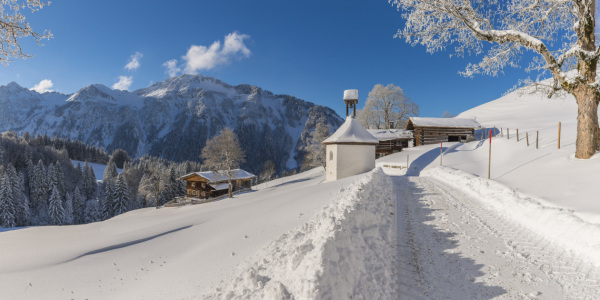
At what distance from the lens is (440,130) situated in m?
40.8

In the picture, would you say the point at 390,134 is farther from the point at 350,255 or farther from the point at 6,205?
the point at 6,205

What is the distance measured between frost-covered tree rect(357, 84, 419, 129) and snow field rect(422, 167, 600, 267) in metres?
40.4

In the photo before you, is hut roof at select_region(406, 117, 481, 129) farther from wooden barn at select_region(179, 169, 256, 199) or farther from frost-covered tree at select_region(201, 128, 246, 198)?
wooden barn at select_region(179, 169, 256, 199)

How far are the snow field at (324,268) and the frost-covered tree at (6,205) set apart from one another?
219 feet

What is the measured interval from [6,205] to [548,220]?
72.0m

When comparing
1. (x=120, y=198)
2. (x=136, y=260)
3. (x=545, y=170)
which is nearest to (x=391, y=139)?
(x=545, y=170)

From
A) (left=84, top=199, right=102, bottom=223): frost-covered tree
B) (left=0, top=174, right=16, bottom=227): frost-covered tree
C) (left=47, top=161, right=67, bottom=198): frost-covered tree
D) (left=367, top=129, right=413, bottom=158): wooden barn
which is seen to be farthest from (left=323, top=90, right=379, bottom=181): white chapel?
(left=47, top=161, right=67, bottom=198): frost-covered tree

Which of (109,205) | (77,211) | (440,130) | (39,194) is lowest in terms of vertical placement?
(77,211)

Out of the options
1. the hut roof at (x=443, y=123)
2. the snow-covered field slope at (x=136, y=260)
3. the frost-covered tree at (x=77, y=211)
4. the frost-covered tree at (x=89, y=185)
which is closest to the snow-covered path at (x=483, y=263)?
the snow-covered field slope at (x=136, y=260)

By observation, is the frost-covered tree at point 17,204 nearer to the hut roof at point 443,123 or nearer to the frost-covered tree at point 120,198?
the frost-covered tree at point 120,198

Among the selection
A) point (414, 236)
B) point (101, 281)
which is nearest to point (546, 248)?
point (414, 236)

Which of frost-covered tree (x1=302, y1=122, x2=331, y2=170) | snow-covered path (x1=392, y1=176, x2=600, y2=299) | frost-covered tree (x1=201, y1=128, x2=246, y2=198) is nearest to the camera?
snow-covered path (x1=392, y1=176, x2=600, y2=299)

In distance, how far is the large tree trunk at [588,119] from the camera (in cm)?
1031

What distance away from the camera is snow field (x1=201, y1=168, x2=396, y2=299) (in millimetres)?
3156
